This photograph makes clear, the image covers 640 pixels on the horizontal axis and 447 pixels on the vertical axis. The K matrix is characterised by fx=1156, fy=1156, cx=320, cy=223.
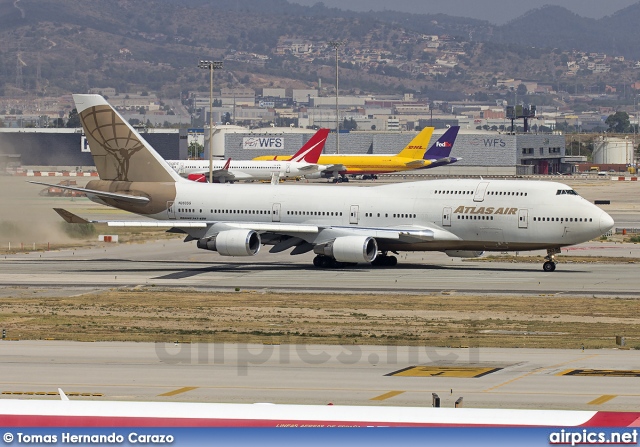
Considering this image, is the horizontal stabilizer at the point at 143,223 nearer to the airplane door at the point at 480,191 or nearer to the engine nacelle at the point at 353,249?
the engine nacelle at the point at 353,249

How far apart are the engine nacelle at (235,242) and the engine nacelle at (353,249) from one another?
13.4ft

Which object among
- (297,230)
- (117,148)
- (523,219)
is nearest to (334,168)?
(117,148)

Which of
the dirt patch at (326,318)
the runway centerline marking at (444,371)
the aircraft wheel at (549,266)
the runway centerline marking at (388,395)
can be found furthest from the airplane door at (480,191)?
the runway centerline marking at (388,395)

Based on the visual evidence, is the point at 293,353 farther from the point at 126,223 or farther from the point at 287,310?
the point at 126,223

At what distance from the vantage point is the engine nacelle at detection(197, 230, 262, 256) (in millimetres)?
62219

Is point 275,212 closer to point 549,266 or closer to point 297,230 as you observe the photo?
point 297,230

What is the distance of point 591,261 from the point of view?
226 ft

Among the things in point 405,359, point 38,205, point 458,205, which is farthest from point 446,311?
point 38,205

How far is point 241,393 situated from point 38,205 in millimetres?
56463

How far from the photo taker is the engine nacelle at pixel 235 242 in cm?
6222

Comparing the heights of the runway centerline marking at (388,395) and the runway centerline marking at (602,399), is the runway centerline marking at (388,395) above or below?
below

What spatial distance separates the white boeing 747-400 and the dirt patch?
10413 millimetres

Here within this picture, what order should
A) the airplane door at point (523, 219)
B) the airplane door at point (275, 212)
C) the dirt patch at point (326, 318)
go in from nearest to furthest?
the dirt patch at point (326, 318), the airplane door at point (523, 219), the airplane door at point (275, 212)

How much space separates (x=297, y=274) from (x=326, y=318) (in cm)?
1814
